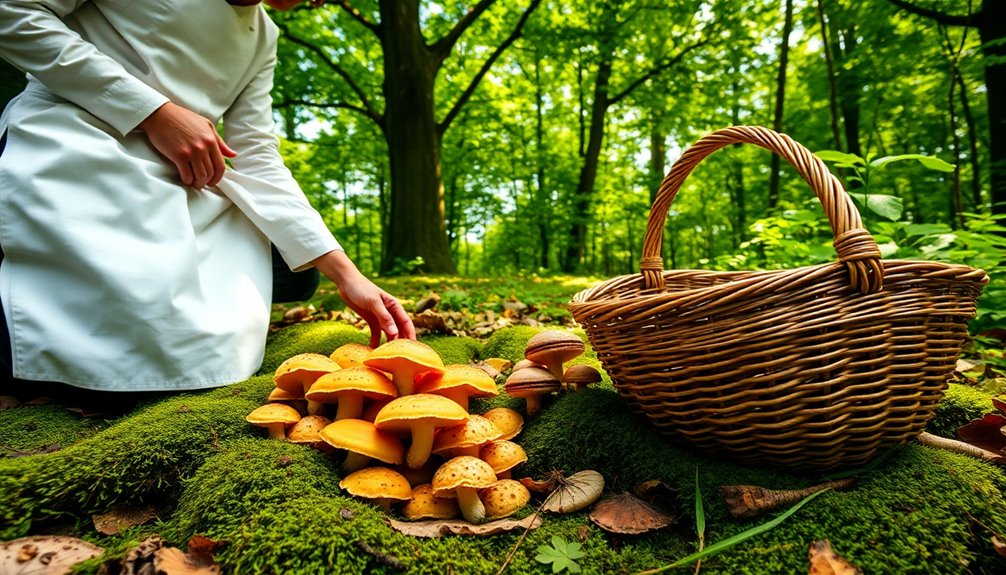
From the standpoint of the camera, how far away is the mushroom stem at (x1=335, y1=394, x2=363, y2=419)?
1.51 metres

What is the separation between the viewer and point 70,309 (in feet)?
5.81

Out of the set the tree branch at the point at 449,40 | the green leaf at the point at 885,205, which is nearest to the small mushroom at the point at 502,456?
the green leaf at the point at 885,205

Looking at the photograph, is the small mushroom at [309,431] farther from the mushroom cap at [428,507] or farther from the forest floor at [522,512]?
the mushroom cap at [428,507]

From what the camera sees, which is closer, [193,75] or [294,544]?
[294,544]

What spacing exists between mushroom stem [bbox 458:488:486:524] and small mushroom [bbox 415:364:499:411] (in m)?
0.36

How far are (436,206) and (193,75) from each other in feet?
17.9

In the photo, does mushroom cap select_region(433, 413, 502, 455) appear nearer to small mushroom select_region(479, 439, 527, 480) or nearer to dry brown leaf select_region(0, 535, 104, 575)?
small mushroom select_region(479, 439, 527, 480)

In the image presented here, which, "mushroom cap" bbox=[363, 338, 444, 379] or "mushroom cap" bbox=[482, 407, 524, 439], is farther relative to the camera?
"mushroom cap" bbox=[482, 407, 524, 439]

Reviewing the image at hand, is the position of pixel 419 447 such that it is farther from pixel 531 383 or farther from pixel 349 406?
pixel 531 383

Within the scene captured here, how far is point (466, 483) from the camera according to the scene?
3.88 feet

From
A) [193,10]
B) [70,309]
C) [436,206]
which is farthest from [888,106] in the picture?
[70,309]

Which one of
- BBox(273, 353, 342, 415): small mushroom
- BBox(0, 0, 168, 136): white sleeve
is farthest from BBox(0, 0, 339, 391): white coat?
BBox(273, 353, 342, 415): small mushroom

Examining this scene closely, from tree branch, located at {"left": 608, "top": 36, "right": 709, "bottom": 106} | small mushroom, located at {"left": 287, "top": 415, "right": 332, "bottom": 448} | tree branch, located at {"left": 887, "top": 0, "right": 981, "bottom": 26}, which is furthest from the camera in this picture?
tree branch, located at {"left": 608, "top": 36, "right": 709, "bottom": 106}

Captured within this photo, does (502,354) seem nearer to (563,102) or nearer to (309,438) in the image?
(309,438)
